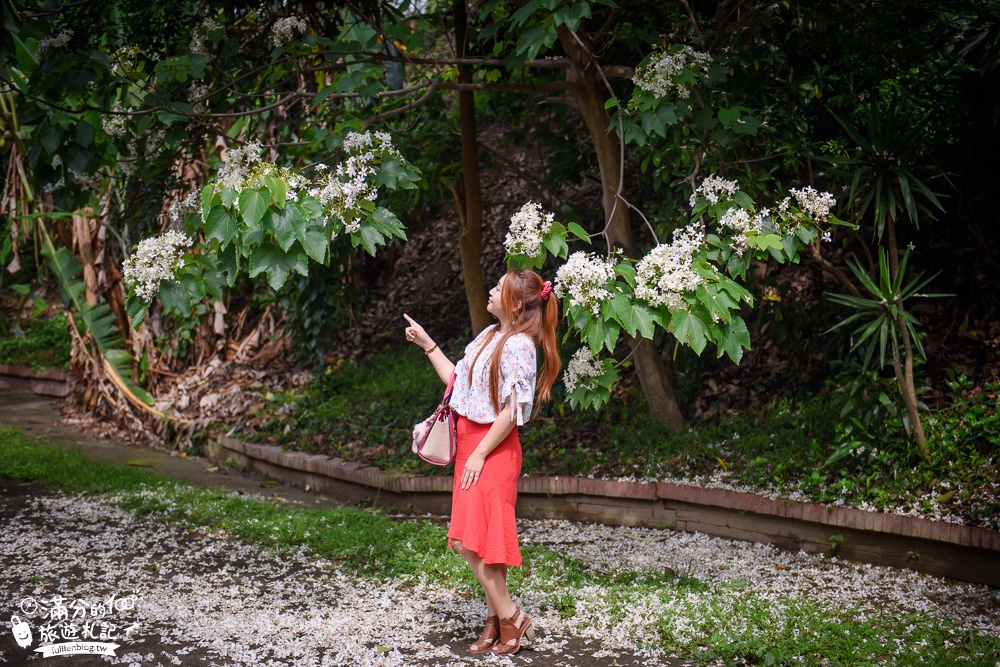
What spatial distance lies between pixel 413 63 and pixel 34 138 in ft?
7.02

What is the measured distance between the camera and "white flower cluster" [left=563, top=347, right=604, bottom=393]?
416 cm

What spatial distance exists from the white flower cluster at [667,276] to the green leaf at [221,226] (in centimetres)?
167

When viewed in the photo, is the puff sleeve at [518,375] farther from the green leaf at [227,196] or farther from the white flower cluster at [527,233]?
the green leaf at [227,196]

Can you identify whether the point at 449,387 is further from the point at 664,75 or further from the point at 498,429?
the point at 664,75

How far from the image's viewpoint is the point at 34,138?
4625 mm

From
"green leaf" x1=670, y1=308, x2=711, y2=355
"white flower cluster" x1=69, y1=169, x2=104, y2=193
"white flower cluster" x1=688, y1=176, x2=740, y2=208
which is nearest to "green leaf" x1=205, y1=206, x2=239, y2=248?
"green leaf" x1=670, y1=308, x2=711, y2=355

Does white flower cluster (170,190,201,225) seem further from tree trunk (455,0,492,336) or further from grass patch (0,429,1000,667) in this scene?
tree trunk (455,0,492,336)

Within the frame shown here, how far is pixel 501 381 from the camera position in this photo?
12.1 feet

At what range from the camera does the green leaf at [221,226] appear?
3.57 metres

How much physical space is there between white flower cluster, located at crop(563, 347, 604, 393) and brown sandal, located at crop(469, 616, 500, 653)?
111cm

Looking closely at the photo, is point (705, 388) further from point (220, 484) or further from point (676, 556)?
point (220, 484)

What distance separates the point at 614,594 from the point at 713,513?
4.55 ft

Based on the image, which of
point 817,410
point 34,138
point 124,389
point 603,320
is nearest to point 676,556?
point 817,410

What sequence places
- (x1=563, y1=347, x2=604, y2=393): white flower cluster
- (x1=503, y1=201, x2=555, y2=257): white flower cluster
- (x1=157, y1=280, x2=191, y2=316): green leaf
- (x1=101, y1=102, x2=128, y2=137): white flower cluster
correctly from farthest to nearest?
(x1=101, y1=102, x2=128, y2=137): white flower cluster < (x1=563, y1=347, x2=604, y2=393): white flower cluster < (x1=503, y1=201, x2=555, y2=257): white flower cluster < (x1=157, y1=280, x2=191, y2=316): green leaf
